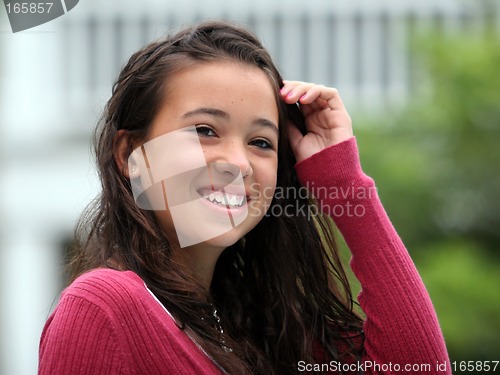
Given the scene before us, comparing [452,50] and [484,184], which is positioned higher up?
[452,50]

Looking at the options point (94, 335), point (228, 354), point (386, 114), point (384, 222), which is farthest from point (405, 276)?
point (386, 114)

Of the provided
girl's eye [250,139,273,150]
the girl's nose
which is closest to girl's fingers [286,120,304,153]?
girl's eye [250,139,273,150]

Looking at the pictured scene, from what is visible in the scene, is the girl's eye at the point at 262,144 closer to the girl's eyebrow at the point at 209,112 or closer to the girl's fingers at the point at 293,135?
the girl's eyebrow at the point at 209,112

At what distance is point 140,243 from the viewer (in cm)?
185

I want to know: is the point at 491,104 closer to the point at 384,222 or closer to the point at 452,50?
the point at 452,50

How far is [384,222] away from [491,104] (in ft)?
11.0

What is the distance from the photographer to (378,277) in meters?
2.01

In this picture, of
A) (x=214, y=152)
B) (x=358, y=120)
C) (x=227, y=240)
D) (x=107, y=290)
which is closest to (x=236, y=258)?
(x=227, y=240)

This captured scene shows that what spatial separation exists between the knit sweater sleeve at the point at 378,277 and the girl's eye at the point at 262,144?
19 centimetres

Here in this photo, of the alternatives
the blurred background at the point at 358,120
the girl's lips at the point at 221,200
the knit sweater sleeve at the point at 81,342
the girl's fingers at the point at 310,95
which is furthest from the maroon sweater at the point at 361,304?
the blurred background at the point at 358,120

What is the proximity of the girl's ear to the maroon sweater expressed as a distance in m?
0.29

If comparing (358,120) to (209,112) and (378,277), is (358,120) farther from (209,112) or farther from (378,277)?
(209,112)

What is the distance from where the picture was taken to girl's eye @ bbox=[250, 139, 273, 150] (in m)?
1.93

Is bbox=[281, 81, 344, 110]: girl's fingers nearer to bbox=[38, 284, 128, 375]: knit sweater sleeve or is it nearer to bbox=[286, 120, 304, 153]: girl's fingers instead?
bbox=[286, 120, 304, 153]: girl's fingers
